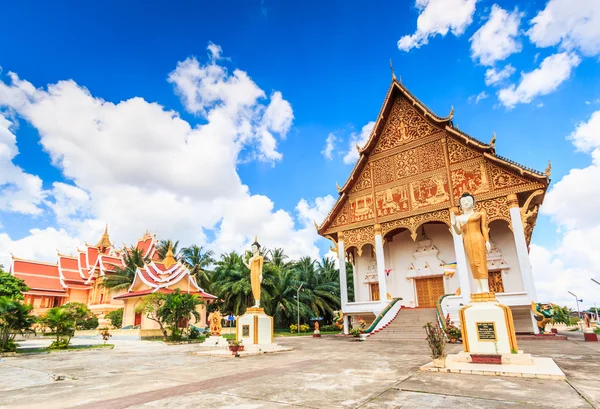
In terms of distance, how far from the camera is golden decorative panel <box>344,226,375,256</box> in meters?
17.9

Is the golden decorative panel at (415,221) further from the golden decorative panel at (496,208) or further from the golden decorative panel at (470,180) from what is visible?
the golden decorative panel at (496,208)

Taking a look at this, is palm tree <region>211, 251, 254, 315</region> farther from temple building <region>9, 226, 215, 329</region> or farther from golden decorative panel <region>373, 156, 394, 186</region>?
golden decorative panel <region>373, 156, 394, 186</region>

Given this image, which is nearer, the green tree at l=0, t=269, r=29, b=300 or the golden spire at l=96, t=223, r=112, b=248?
the green tree at l=0, t=269, r=29, b=300

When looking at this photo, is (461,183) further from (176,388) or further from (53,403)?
(53,403)

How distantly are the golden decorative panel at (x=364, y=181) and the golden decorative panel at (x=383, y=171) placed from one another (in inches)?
14.6

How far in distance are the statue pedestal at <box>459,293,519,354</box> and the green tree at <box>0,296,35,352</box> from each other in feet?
44.7

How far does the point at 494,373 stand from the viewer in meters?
5.41

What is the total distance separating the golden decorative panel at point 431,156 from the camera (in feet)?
54.1

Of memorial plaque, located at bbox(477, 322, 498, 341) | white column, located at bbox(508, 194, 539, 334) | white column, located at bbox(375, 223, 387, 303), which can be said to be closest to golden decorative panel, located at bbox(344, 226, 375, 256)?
white column, located at bbox(375, 223, 387, 303)

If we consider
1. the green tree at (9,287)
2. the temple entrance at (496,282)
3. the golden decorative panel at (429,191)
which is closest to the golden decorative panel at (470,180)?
the golden decorative panel at (429,191)

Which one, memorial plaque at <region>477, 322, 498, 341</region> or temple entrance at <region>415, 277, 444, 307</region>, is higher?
temple entrance at <region>415, 277, 444, 307</region>

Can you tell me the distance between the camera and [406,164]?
693 inches

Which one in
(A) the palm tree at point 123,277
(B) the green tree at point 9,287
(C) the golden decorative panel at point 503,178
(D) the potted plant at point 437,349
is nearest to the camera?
(D) the potted plant at point 437,349

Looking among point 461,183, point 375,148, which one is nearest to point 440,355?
point 461,183
